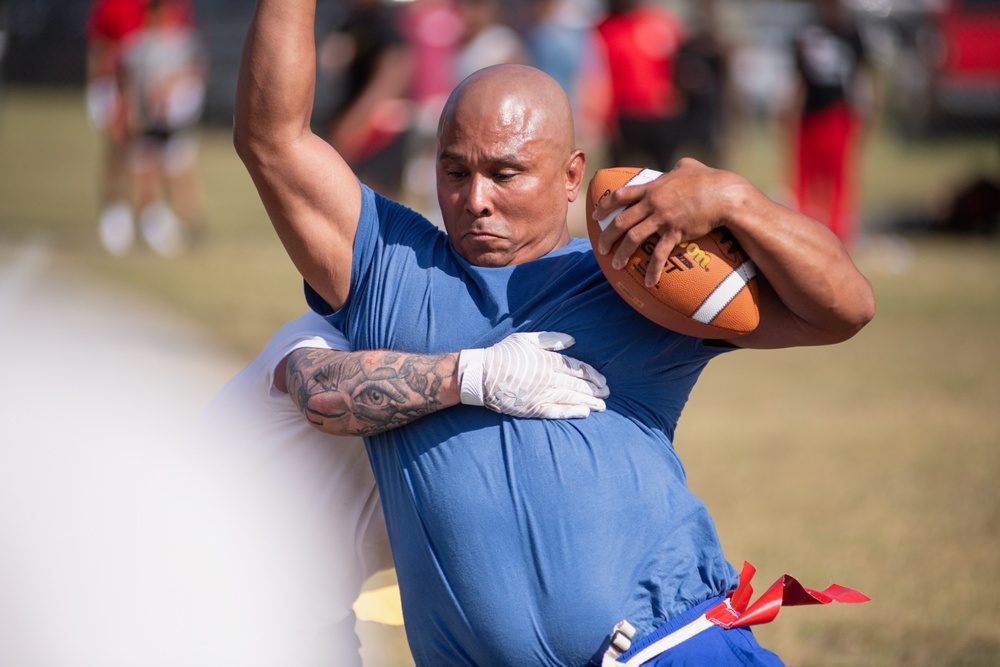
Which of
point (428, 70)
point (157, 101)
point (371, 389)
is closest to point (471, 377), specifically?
point (371, 389)

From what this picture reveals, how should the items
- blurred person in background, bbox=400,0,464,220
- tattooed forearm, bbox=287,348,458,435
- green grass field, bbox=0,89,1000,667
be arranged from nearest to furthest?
tattooed forearm, bbox=287,348,458,435 < green grass field, bbox=0,89,1000,667 < blurred person in background, bbox=400,0,464,220

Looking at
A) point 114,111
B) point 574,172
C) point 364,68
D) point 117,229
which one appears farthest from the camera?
point 114,111

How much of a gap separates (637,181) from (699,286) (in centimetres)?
29

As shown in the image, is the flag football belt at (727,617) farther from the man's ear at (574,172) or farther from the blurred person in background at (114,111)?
the blurred person in background at (114,111)

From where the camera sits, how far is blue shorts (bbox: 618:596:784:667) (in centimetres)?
233

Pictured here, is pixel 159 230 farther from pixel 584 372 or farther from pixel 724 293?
pixel 724 293

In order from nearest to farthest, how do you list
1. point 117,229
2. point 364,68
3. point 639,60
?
point 364,68 → point 117,229 → point 639,60

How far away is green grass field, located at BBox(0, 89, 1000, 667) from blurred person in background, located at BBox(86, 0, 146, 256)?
339 mm

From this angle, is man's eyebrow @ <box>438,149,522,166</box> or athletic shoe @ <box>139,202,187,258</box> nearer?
man's eyebrow @ <box>438,149,522,166</box>

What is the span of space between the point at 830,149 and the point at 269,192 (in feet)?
31.9

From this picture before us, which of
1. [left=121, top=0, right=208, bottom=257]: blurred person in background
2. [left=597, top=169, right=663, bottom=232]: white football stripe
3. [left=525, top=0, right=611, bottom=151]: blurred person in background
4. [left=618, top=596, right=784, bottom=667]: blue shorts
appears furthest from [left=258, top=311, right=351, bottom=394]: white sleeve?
[left=121, top=0, right=208, bottom=257]: blurred person in background

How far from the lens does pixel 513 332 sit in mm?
2502

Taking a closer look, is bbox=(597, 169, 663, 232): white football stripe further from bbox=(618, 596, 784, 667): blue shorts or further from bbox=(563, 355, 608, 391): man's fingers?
bbox=(618, 596, 784, 667): blue shorts

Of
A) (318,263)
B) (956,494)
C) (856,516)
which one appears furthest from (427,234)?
(956,494)
